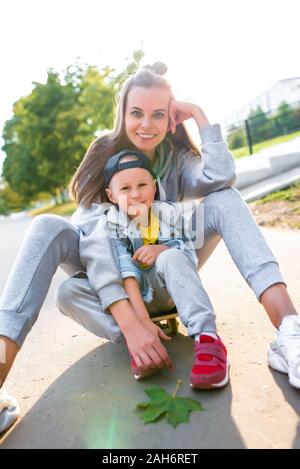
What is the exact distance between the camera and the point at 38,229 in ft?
5.96

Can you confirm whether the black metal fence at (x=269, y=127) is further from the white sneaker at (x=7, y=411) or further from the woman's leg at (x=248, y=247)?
the white sneaker at (x=7, y=411)

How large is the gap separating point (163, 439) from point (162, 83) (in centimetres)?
166

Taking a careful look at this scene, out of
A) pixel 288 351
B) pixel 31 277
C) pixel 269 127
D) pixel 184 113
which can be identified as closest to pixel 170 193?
pixel 184 113

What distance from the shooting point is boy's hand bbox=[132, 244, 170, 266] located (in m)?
1.90

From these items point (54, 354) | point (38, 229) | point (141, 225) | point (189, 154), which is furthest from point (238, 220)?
point (54, 354)

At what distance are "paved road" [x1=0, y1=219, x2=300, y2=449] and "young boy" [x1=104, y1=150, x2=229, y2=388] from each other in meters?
0.12

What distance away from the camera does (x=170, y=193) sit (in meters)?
2.37

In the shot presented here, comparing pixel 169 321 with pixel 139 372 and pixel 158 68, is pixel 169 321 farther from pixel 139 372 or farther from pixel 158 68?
pixel 158 68

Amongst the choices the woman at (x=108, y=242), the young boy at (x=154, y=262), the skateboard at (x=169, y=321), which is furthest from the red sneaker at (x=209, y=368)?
the skateboard at (x=169, y=321)

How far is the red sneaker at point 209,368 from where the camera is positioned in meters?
1.60

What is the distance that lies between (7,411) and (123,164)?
3.70 ft

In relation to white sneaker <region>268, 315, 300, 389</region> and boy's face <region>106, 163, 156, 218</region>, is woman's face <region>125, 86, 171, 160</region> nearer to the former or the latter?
boy's face <region>106, 163, 156, 218</region>

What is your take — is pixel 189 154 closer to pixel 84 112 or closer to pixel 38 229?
pixel 38 229

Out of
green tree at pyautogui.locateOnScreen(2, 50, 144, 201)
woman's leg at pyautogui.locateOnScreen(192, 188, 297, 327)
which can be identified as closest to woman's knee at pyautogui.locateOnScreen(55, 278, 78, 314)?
woman's leg at pyautogui.locateOnScreen(192, 188, 297, 327)
